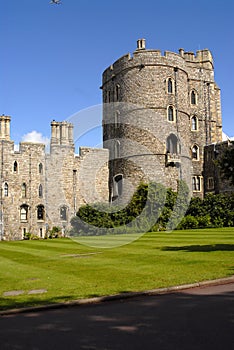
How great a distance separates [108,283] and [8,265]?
19.0 feet

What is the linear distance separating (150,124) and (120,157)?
4197 millimetres

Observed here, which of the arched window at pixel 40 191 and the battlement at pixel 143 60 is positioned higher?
the battlement at pixel 143 60

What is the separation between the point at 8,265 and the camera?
15.0 meters

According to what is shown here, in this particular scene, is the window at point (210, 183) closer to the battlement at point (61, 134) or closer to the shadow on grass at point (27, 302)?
the battlement at point (61, 134)

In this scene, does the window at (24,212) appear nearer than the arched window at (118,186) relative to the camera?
Yes

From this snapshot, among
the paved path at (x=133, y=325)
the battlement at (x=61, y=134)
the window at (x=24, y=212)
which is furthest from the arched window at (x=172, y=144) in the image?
the paved path at (x=133, y=325)

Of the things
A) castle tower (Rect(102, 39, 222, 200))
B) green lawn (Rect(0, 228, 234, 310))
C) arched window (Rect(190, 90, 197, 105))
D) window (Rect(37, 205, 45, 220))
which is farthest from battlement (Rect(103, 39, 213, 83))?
green lawn (Rect(0, 228, 234, 310))

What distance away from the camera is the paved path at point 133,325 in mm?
5727

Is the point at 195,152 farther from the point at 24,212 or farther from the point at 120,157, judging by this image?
the point at 24,212

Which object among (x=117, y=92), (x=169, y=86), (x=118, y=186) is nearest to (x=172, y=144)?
(x=169, y=86)

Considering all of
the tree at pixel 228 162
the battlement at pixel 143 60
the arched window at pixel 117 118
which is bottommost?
the tree at pixel 228 162

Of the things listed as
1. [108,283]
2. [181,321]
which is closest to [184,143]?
[108,283]

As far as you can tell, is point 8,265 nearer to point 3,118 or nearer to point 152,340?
point 152,340

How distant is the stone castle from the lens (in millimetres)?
38031
